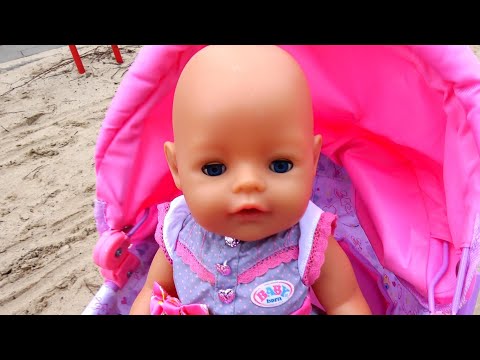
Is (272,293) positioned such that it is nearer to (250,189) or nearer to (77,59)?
(250,189)

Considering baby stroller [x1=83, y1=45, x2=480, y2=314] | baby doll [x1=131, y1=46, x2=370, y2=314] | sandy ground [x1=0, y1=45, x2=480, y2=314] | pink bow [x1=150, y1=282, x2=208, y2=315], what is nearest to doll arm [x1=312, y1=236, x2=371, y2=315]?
baby doll [x1=131, y1=46, x2=370, y2=314]

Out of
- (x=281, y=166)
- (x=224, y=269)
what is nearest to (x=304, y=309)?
(x=224, y=269)

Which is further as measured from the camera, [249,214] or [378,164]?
[378,164]

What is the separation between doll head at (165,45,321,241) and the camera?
0.90 m

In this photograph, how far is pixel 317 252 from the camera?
1074 millimetres

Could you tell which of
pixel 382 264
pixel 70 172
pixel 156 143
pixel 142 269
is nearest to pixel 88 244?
pixel 70 172

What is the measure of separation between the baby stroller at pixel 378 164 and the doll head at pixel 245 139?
0.22 metres

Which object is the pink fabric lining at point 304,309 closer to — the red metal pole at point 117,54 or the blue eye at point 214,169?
the blue eye at point 214,169

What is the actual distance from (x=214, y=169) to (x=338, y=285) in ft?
1.27

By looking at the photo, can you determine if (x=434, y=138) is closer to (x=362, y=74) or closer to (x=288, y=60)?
(x=362, y=74)

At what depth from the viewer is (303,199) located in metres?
0.95

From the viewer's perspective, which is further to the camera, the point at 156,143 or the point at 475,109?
the point at 156,143

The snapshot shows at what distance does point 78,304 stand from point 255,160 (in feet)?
3.65

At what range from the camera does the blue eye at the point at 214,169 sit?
937 millimetres
